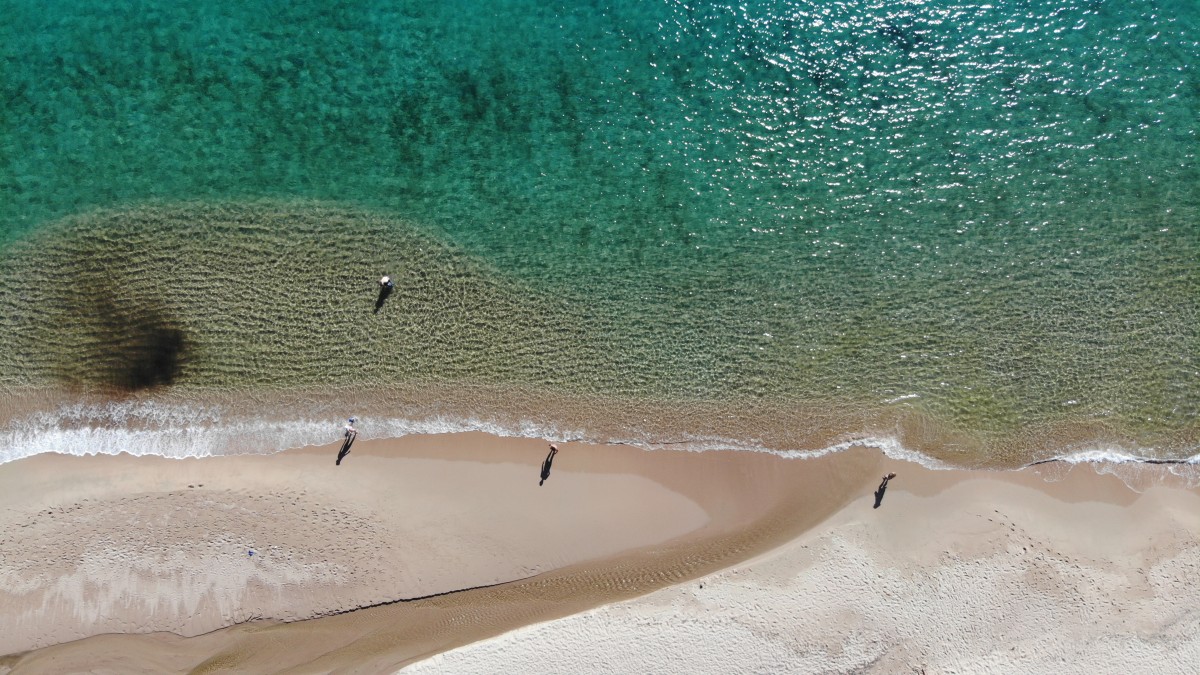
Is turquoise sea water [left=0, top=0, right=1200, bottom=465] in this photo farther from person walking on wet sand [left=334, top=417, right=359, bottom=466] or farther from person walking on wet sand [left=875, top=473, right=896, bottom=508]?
person walking on wet sand [left=875, top=473, right=896, bottom=508]

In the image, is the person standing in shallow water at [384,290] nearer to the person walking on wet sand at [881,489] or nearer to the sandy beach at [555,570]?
the sandy beach at [555,570]

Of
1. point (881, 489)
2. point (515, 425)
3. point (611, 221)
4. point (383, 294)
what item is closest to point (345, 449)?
point (383, 294)

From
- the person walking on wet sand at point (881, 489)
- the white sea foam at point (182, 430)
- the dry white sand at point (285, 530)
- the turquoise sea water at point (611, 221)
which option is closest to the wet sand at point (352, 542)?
the dry white sand at point (285, 530)

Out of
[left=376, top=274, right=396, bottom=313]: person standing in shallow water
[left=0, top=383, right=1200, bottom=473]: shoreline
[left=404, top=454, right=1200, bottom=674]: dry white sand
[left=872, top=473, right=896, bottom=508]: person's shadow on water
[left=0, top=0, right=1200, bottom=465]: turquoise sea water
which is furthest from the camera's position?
[left=376, top=274, right=396, bottom=313]: person standing in shallow water

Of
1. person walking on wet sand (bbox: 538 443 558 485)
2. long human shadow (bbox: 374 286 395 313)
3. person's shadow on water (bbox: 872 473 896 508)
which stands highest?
long human shadow (bbox: 374 286 395 313)

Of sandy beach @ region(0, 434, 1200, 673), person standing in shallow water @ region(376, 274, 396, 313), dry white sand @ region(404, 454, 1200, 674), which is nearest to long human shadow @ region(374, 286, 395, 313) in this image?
person standing in shallow water @ region(376, 274, 396, 313)

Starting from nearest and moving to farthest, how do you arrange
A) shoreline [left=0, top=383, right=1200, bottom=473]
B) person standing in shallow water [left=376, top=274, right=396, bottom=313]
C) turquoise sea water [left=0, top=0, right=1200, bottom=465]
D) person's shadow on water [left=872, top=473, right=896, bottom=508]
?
person's shadow on water [left=872, top=473, right=896, bottom=508] → shoreline [left=0, top=383, right=1200, bottom=473] → turquoise sea water [left=0, top=0, right=1200, bottom=465] → person standing in shallow water [left=376, top=274, right=396, bottom=313]

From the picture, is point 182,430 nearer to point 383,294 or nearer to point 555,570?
point 383,294
